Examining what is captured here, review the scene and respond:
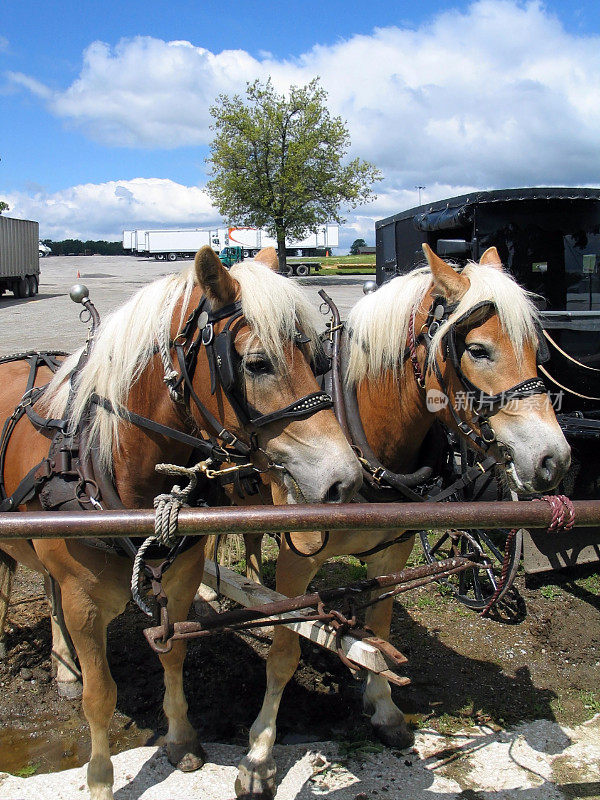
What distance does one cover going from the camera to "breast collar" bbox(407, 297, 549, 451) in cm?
231

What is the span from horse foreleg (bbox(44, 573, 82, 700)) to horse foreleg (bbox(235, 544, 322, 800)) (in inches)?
42.6

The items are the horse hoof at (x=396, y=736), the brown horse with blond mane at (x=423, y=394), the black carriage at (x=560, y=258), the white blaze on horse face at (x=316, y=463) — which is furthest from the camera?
the black carriage at (x=560, y=258)

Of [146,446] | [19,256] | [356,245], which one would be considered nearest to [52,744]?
[146,446]

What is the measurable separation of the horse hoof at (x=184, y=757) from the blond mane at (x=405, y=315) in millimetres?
1740

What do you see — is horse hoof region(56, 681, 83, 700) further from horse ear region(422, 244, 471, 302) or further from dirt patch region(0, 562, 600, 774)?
horse ear region(422, 244, 471, 302)

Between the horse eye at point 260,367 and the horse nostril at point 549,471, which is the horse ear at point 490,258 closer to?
the horse nostril at point 549,471

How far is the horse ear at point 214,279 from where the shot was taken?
6.10 feet

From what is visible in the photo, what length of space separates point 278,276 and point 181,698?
6.29ft

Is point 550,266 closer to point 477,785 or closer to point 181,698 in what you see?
point 477,785

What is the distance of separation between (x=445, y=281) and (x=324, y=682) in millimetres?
2200

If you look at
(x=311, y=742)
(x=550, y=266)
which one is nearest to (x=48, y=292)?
(x=550, y=266)

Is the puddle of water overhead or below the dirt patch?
below

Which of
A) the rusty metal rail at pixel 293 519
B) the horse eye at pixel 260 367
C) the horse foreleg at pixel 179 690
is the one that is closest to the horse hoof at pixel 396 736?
the horse foreleg at pixel 179 690

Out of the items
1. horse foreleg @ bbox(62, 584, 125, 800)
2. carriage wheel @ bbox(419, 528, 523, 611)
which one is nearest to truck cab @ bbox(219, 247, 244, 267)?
horse foreleg @ bbox(62, 584, 125, 800)
